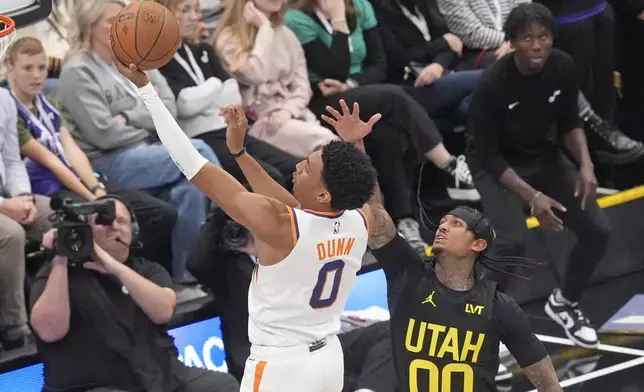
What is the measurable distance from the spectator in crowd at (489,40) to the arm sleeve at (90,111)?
2757 millimetres

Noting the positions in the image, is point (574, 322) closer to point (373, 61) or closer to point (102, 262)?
point (373, 61)

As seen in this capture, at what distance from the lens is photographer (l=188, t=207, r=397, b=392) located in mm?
Result: 5414

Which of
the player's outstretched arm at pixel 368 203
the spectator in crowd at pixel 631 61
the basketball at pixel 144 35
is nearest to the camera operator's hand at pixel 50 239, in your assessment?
the basketball at pixel 144 35

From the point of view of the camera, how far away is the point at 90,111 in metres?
5.84

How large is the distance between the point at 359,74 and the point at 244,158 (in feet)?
10.5

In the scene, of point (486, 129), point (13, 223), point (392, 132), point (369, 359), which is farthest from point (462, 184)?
point (13, 223)

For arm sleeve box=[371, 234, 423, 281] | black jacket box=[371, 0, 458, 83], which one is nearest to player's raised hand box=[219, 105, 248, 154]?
arm sleeve box=[371, 234, 423, 281]

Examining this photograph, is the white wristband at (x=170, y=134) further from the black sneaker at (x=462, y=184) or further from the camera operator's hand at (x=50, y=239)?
the black sneaker at (x=462, y=184)

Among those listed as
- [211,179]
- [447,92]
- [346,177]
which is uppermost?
[211,179]

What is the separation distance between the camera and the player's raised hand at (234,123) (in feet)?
12.7

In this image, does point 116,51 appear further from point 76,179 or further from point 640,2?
point 640,2

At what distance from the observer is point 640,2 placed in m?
8.20

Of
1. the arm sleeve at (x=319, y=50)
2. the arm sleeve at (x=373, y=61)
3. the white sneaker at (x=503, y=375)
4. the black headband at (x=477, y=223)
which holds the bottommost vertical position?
the white sneaker at (x=503, y=375)

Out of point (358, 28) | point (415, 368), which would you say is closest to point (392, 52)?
point (358, 28)
